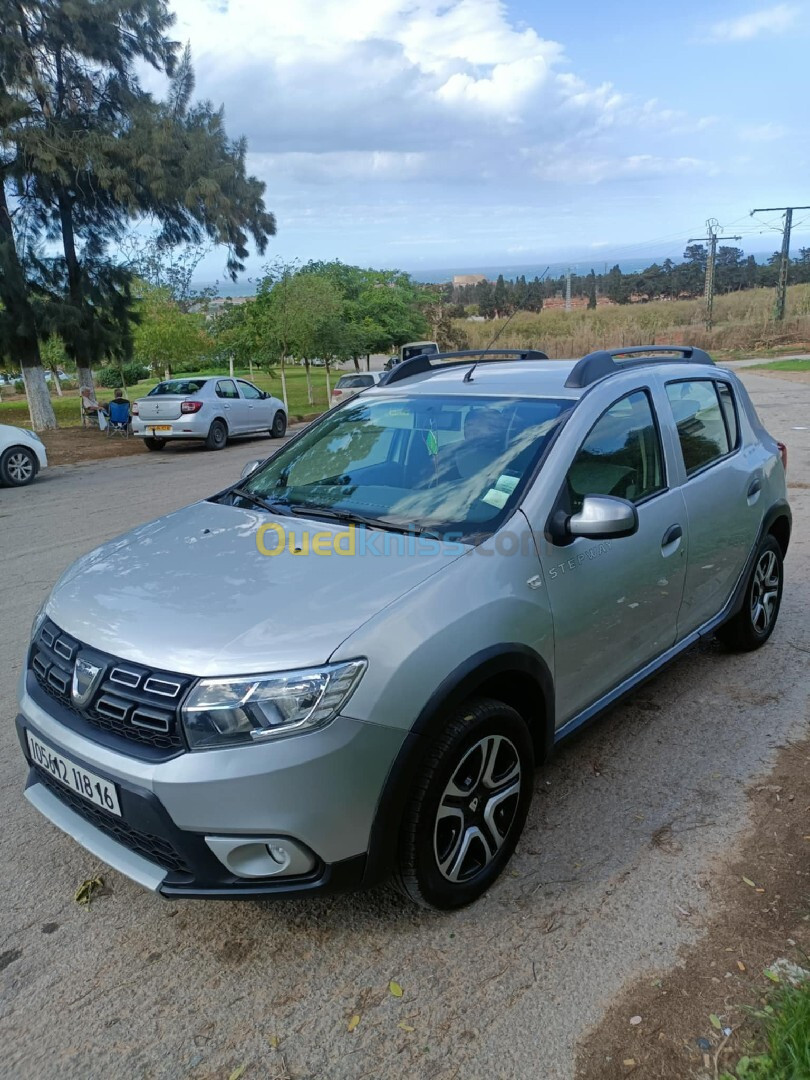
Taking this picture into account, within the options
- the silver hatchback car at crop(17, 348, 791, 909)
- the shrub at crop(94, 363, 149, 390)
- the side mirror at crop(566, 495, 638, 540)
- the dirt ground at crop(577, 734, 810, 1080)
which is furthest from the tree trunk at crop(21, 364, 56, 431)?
the shrub at crop(94, 363, 149, 390)

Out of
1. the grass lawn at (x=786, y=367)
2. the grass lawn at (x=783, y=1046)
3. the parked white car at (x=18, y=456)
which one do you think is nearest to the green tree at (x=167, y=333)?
the parked white car at (x=18, y=456)

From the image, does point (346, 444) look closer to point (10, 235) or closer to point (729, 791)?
point (729, 791)

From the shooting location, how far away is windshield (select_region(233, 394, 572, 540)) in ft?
10.0

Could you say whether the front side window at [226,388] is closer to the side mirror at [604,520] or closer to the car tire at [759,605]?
the car tire at [759,605]

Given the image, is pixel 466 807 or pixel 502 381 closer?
pixel 466 807

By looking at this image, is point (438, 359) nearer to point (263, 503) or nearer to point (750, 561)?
point (263, 503)

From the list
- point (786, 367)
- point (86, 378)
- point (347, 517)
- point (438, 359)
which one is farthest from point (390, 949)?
point (786, 367)

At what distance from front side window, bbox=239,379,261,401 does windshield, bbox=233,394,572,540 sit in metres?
15.4

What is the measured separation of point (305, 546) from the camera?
293 cm

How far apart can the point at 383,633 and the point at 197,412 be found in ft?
51.2

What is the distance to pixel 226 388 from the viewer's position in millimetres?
18141

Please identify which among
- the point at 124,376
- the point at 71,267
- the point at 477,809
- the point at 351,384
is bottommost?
the point at 124,376

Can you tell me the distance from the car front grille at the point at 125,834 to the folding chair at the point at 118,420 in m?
19.0

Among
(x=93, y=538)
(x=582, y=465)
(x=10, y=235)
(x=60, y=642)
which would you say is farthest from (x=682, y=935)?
(x=10, y=235)
